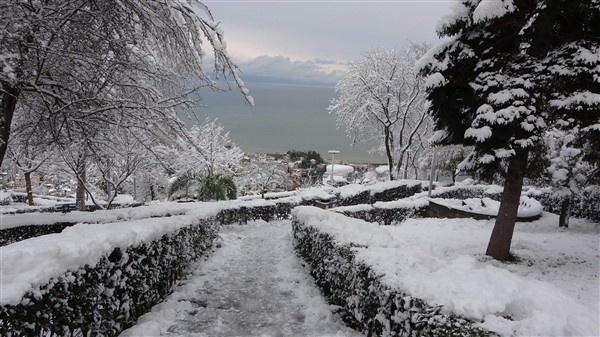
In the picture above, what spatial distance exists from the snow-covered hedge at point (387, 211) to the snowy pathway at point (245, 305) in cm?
596

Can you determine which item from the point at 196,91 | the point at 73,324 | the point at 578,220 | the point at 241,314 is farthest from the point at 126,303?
the point at 578,220

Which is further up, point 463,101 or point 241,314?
point 463,101

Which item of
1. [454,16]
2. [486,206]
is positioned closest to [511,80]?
[454,16]

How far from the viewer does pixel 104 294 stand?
11.8 ft

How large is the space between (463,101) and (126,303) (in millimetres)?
7275

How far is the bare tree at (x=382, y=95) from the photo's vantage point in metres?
27.4

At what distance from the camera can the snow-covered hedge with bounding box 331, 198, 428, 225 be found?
46.8 feet

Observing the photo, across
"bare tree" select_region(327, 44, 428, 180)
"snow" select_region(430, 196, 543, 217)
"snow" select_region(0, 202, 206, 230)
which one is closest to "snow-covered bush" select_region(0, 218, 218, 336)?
"snow" select_region(0, 202, 206, 230)

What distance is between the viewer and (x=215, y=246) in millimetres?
10078

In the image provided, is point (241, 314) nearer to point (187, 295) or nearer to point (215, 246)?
point (187, 295)

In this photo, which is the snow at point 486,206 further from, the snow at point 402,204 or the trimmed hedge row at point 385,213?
the trimmed hedge row at point 385,213

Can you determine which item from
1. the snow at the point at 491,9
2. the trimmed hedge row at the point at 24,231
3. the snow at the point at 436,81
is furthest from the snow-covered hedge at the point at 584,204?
the trimmed hedge row at the point at 24,231

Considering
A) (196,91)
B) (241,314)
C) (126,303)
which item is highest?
(196,91)

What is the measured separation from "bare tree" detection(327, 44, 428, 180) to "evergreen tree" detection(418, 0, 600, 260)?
18.6 meters
